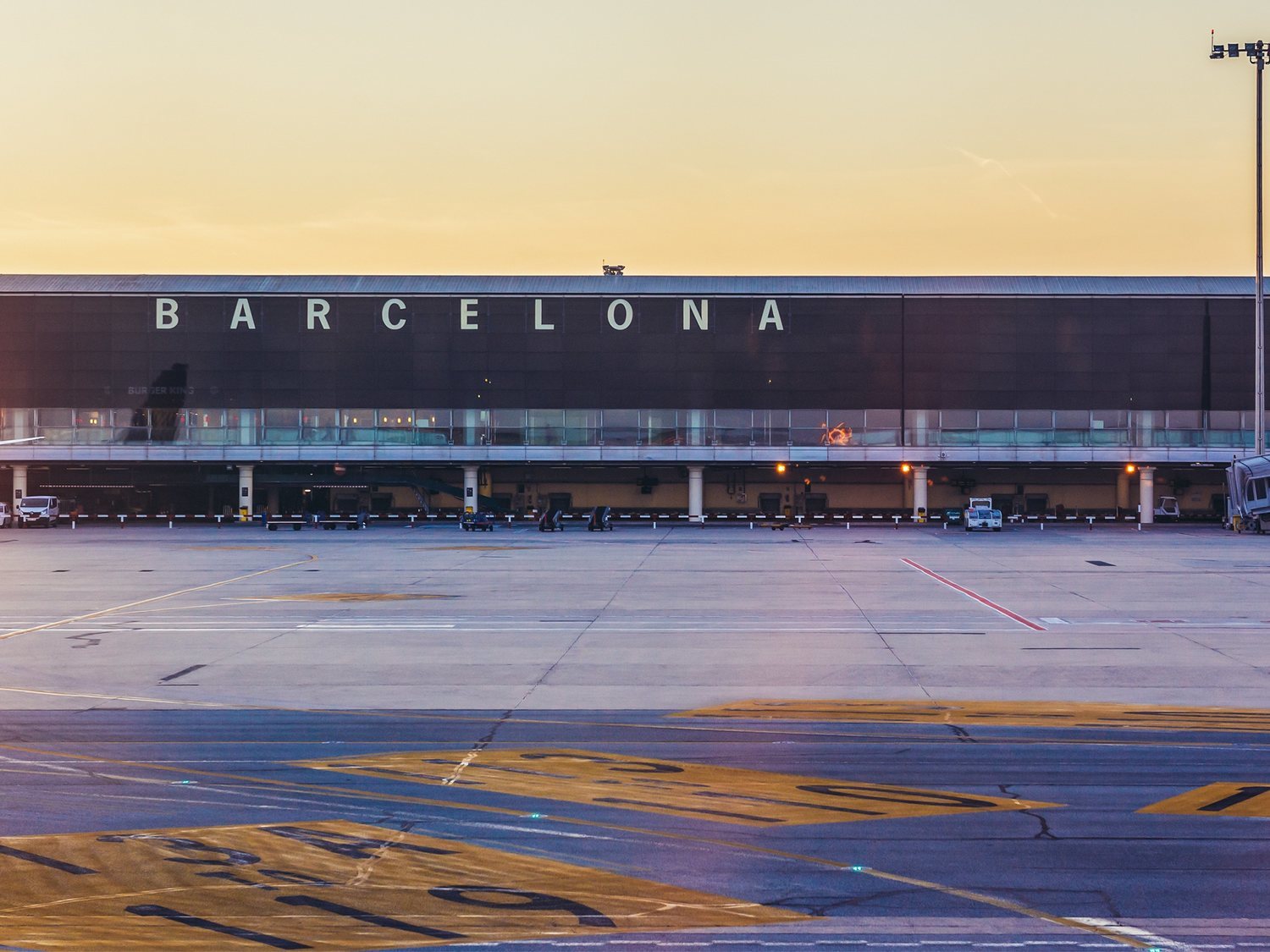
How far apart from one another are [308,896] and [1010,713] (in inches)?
481

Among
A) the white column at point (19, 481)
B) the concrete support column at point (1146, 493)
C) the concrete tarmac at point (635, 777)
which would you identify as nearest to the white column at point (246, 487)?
the white column at point (19, 481)

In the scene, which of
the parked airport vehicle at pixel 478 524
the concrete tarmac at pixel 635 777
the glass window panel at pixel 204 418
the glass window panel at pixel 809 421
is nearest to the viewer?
the concrete tarmac at pixel 635 777

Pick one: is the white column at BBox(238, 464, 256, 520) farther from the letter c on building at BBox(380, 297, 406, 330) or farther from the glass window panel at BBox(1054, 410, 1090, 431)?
the glass window panel at BBox(1054, 410, 1090, 431)

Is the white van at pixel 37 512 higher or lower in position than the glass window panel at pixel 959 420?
lower

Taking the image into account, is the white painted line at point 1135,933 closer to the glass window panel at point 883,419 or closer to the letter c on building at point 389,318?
the glass window panel at point 883,419

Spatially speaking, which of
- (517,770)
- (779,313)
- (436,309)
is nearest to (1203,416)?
(779,313)

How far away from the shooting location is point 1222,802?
13.5m

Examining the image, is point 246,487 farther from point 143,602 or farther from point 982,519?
point 143,602

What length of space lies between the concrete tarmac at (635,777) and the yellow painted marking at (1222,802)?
77mm

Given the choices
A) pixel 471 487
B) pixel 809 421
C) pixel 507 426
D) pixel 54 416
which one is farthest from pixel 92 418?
pixel 809 421

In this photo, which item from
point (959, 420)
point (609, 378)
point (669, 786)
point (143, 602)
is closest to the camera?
point (669, 786)

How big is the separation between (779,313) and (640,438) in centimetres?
1559

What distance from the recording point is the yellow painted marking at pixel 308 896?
9789mm

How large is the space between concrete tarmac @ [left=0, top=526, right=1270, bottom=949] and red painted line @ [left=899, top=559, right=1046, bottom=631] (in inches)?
16.7
